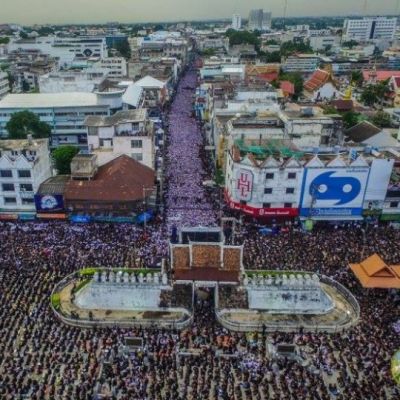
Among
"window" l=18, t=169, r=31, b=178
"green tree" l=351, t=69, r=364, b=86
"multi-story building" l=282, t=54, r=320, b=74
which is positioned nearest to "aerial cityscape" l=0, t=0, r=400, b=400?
"window" l=18, t=169, r=31, b=178

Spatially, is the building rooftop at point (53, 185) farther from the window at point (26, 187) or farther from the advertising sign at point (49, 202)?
the window at point (26, 187)

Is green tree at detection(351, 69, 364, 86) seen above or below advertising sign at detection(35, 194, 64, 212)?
above

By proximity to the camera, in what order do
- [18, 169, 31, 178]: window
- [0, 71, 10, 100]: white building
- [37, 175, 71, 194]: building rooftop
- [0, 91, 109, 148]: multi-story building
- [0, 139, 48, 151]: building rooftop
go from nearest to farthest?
[18, 169, 31, 178]: window, [37, 175, 71, 194]: building rooftop, [0, 139, 48, 151]: building rooftop, [0, 91, 109, 148]: multi-story building, [0, 71, 10, 100]: white building

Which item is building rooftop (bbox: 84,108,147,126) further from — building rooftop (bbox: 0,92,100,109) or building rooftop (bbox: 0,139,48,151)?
building rooftop (bbox: 0,92,100,109)

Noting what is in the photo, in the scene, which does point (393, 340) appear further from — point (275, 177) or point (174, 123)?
point (174, 123)

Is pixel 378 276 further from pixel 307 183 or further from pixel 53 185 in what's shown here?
pixel 53 185

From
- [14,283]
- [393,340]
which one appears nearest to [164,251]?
[14,283]

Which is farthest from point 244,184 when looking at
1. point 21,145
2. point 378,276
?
point 21,145
